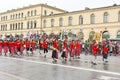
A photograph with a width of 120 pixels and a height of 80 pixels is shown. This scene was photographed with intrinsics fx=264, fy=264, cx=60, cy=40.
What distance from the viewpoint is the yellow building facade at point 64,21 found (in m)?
51.3

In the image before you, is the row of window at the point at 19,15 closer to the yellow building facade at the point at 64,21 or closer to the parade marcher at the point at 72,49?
the yellow building facade at the point at 64,21

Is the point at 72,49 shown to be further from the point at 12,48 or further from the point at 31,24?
the point at 31,24

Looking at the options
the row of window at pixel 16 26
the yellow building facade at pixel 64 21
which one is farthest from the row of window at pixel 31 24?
the row of window at pixel 16 26

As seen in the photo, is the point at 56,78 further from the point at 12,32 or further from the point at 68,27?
the point at 12,32

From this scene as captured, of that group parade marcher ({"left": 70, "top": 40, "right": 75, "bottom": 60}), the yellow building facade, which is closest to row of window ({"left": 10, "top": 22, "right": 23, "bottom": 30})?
the yellow building facade

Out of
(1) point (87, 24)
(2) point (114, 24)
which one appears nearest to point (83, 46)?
(2) point (114, 24)

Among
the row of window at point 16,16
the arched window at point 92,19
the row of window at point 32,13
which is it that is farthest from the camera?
the row of window at point 16,16

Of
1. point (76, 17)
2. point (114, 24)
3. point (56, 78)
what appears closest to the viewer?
point (56, 78)

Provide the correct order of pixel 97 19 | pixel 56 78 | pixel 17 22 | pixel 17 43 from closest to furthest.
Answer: pixel 56 78 → pixel 17 43 → pixel 97 19 → pixel 17 22

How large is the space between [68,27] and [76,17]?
3.69 meters

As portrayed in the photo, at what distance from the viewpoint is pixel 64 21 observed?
204ft

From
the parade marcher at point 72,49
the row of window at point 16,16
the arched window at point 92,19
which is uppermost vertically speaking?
the row of window at point 16,16

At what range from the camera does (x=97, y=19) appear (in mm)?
53938

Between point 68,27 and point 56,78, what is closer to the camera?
point 56,78
